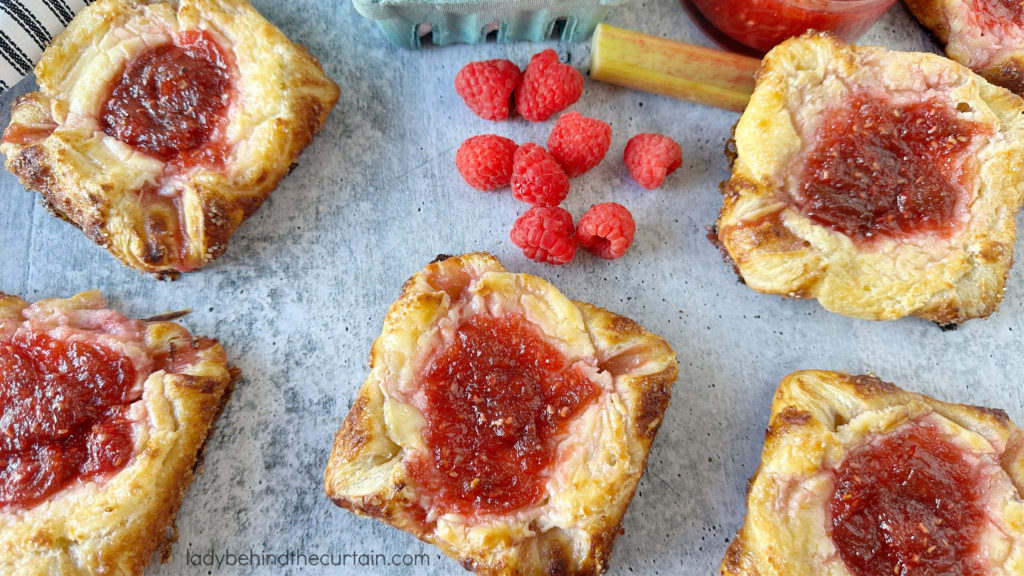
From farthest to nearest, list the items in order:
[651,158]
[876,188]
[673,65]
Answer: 1. [673,65]
2. [651,158]
3. [876,188]

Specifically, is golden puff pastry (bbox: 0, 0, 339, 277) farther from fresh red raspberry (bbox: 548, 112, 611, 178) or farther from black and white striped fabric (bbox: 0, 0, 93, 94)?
fresh red raspberry (bbox: 548, 112, 611, 178)

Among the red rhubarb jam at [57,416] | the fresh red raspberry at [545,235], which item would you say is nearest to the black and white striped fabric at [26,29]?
the red rhubarb jam at [57,416]

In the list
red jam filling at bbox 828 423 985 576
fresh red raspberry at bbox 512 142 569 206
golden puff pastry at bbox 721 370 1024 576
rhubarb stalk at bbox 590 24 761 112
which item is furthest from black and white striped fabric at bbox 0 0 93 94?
red jam filling at bbox 828 423 985 576

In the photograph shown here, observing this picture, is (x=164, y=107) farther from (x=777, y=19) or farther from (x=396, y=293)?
(x=777, y=19)

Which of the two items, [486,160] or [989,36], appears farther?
[989,36]

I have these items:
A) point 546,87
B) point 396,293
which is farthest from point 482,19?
point 396,293

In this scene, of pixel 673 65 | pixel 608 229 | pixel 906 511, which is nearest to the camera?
pixel 906 511

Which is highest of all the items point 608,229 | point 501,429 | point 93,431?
point 608,229

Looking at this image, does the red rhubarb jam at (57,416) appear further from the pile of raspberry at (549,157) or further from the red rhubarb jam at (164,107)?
the pile of raspberry at (549,157)
